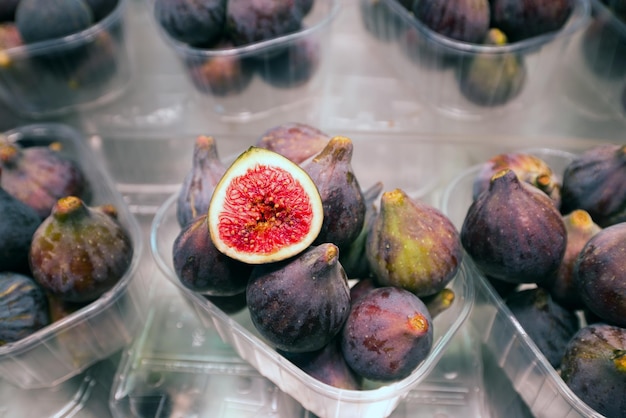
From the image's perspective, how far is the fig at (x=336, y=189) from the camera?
3.06 feet

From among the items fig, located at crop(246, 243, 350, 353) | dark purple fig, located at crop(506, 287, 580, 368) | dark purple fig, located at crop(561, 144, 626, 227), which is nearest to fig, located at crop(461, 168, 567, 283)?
dark purple fig, located at crop(506, 287, 580, 368)

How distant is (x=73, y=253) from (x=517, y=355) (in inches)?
34.1

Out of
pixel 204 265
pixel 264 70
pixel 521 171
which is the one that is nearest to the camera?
pixel 204 265

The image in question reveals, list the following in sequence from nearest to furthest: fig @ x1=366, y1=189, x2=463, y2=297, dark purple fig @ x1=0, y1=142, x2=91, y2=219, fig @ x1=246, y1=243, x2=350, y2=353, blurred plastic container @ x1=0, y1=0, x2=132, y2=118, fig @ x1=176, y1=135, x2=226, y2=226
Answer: fig @ x1=246, y1=243, x2=350, y2=353, fig @ x1=366, y1=189, x2=463, y2=297, fig @ x1=176, y1=135, x2=226, y2=226, dark purple fig @ x1=0, y1=142, x2=91, y2=219, blurred plastic container @ x1=0, y1=0, x2=132, y2=118

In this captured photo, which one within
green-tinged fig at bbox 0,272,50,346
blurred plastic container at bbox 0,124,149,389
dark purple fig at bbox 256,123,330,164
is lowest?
blurred plastic container at bbox 0,124,149,389

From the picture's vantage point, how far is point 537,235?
3.21 ft

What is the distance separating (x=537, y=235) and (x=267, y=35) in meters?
0.90

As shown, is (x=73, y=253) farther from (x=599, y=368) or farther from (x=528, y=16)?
(x=528, y=16)

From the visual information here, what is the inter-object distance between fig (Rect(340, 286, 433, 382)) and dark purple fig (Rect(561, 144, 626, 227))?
453 millimetres

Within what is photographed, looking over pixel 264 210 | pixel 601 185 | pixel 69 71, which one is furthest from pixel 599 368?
pixel 69 71

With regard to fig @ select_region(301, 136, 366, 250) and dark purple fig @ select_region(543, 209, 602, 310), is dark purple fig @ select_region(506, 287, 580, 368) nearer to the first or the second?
dark purple fig @ select_region(543, 209, 602, 310)

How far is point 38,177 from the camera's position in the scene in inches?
48.7

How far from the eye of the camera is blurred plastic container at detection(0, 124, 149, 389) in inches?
41.6

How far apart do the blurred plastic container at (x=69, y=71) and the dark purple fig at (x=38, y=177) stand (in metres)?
0.44
